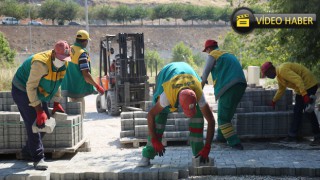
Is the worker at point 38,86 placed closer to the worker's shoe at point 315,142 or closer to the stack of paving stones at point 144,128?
the stack of paving stones at point 144,128

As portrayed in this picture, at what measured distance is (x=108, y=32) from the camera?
76.6m

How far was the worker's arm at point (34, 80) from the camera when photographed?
19.4 ft

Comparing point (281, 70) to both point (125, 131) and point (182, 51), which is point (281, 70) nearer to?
point (125, 131)

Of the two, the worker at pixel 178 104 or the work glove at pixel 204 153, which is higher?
the worker at pixel 178 104

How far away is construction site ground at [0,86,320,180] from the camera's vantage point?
594 cm

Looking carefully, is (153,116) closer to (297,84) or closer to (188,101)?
(188,101)

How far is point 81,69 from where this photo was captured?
334 inches

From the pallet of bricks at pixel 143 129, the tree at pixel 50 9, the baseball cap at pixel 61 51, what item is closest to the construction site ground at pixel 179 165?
the pallet of bricks at pixel 143 129

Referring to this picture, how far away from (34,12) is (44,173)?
3031 inches

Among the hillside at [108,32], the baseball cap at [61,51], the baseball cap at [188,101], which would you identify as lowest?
the baseball cap at [188,101]

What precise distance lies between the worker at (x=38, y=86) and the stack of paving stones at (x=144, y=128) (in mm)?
2209

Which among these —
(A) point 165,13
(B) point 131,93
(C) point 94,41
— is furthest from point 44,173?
(A) point 165,13

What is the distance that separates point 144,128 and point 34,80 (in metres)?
2.90

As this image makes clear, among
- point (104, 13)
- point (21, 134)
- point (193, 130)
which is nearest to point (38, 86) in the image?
point (21, 134)
